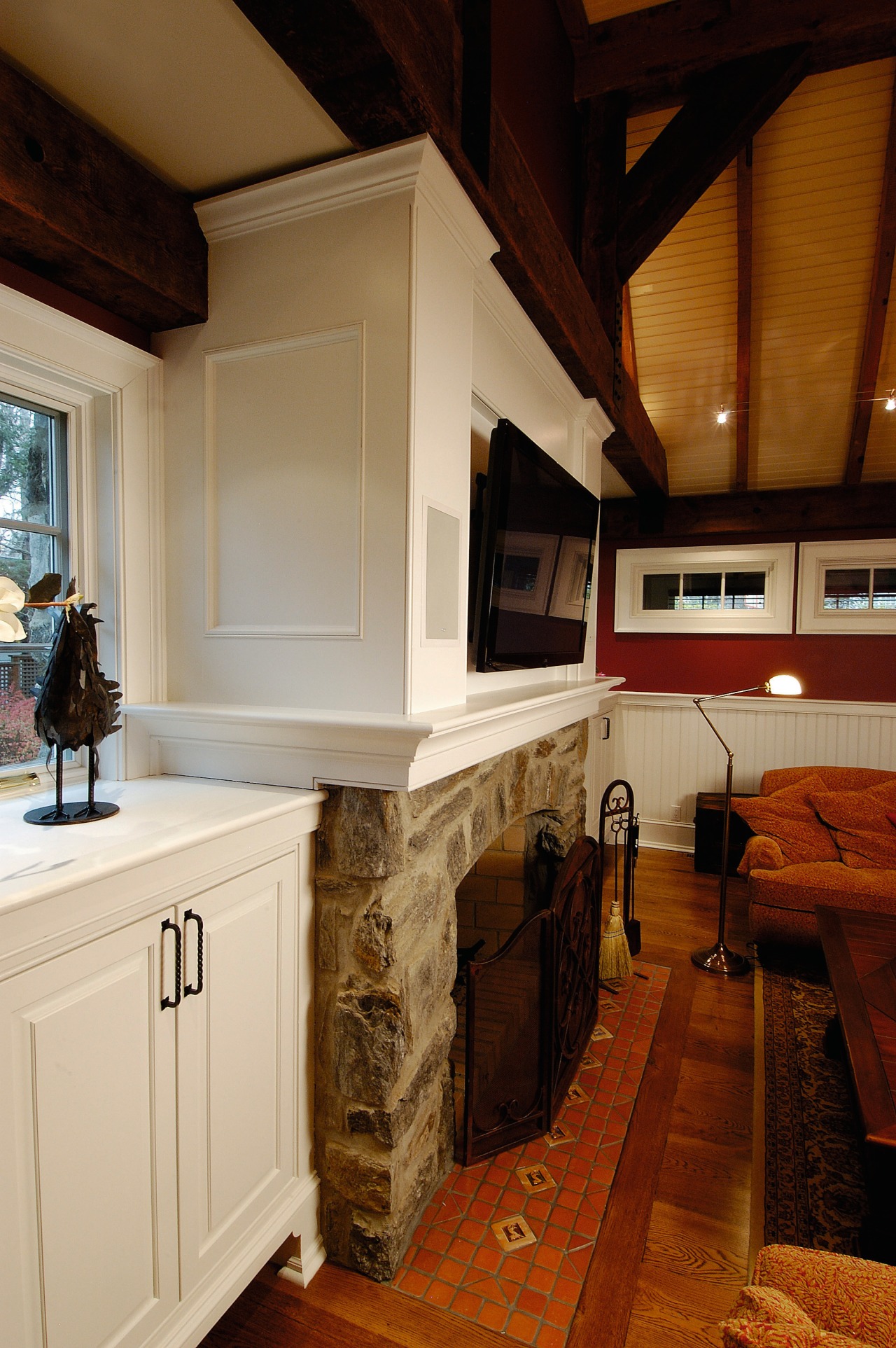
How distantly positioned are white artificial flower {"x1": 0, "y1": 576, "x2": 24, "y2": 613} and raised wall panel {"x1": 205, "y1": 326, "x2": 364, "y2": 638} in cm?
54

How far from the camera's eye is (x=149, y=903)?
1.13 m

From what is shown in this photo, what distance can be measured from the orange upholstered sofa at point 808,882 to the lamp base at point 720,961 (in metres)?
0.20

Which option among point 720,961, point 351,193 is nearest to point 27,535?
point 351,193

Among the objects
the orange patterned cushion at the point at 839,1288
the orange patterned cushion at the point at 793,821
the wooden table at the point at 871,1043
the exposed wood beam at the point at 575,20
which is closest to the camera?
the orange patterned cushion at the point at 839,1288

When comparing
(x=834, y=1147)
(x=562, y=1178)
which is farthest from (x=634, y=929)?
(x=562, y=1178)

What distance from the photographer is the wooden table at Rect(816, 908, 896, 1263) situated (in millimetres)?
1482

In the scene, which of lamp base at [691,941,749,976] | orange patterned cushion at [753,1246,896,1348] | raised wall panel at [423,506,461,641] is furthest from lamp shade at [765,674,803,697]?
orange patterned cushion at [753,1246,896,1348]

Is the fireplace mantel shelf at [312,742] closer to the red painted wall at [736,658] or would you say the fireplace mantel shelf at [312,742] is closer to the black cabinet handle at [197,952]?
the black cabinet handle at [197,952]

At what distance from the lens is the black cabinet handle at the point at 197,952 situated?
1.20m

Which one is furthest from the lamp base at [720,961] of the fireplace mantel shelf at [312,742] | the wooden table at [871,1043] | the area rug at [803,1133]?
the fireplace mantel shelf at [312,742]

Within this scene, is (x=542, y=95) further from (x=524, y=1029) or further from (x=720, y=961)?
(x=720, y=961)

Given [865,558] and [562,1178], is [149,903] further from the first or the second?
[865,558]

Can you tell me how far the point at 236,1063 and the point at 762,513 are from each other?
450cm

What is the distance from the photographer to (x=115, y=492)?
162 cm
